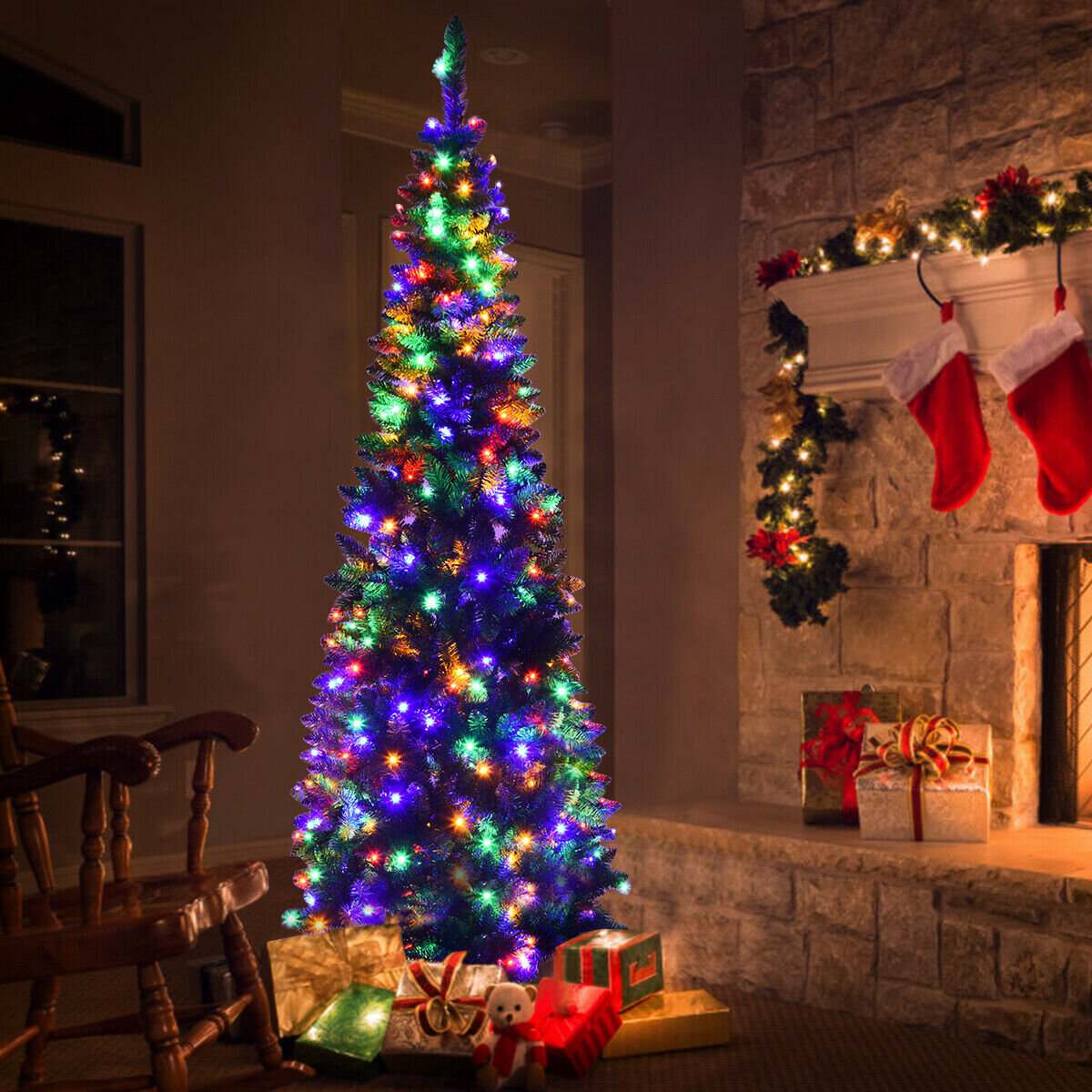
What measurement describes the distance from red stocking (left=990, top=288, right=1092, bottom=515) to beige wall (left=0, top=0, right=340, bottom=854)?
2650 mm

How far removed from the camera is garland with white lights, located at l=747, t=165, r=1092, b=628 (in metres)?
3.31

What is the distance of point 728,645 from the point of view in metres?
3.85

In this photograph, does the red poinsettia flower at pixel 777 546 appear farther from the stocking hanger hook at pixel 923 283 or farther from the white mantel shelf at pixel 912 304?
the stocking hanger hook at pixel 923 283

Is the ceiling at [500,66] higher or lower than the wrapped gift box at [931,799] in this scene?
higher

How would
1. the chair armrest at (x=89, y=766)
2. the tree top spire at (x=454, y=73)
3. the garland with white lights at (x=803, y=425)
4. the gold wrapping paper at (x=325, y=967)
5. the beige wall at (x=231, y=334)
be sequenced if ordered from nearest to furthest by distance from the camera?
the chair armrest at (x=89, y=766), the gold wrapping paper at (x=325, y=967), the tree top spire at (x=454, y=73), the garland with white lights at (x=803, y=425), the beige wall at (x=231, y=334)

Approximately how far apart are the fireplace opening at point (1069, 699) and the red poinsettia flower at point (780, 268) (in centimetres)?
95

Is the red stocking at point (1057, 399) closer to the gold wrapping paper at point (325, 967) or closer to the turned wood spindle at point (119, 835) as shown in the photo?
the gold wrapping paper at point (325, 967)

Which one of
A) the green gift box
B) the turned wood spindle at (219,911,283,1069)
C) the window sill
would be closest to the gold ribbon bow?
the green gift box

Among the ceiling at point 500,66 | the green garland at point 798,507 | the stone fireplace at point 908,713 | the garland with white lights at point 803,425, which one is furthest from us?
the ceiling at point 500,66

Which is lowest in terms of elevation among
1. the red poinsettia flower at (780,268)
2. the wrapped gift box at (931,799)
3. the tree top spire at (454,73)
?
the wrapped gift box at (931,799)

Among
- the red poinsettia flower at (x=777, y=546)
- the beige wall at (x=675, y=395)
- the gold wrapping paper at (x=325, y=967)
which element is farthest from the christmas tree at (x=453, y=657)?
the beige wall at (x=675, y=395)

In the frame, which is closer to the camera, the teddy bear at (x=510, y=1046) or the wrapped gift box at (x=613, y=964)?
the teddy bear at (x=510, y=1046)

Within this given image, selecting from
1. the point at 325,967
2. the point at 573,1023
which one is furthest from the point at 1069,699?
the point at 325,967

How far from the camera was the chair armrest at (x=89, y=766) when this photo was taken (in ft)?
6.35
